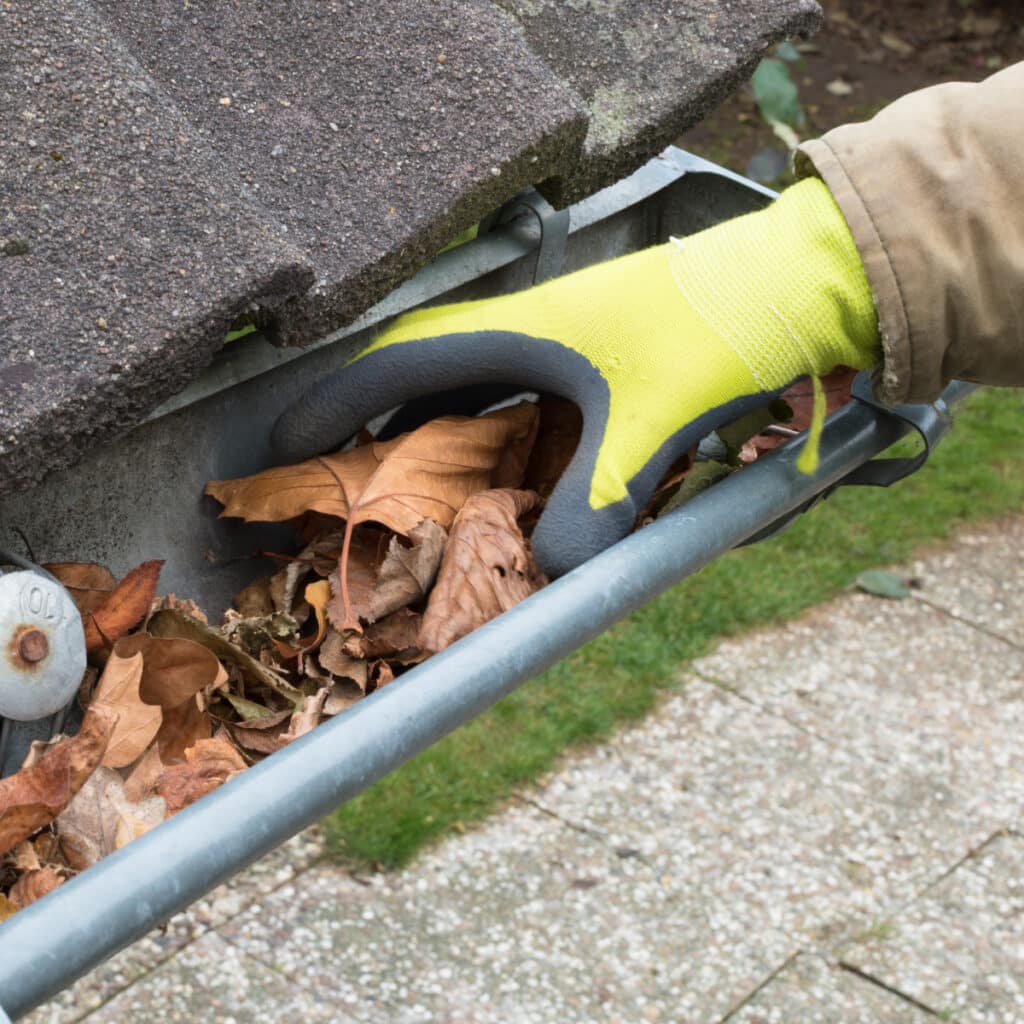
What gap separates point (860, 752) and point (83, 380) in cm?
257

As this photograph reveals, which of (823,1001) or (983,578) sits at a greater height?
(823,1001)

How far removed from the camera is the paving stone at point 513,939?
2555 millimetres

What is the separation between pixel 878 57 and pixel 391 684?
535 centimetres

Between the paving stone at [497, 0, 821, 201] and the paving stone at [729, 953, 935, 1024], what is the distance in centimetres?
175

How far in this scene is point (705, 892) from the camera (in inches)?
111

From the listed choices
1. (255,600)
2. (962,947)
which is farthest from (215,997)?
(255,600)

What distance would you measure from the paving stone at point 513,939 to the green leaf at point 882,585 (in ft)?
3.80

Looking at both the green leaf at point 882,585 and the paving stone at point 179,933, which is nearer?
the paving stone at point 179,933

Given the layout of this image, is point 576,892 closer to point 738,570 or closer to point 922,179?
point 738,570

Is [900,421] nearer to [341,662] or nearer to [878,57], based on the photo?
[341,662]

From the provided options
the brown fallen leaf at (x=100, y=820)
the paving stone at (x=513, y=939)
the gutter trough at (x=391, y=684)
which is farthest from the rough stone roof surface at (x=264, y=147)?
the paving stone at (x=513, y=939)

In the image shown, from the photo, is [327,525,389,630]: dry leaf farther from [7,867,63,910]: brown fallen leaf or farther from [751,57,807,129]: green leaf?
[751,57,807,129]: green leaf

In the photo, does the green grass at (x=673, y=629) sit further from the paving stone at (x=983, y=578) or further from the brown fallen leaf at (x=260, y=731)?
the brown fallen leaf at (x=260, y=731)

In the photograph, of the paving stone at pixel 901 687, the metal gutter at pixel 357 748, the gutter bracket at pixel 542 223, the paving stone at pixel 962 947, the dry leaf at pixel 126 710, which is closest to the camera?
the metal gutter at pixel 357 748
